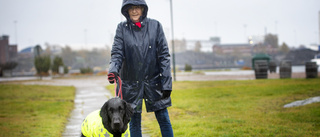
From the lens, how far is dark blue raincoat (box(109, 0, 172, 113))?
12.6 ft

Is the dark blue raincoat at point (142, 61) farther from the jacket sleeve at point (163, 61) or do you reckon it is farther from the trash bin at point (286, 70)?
the trash bin at point (286, 70)


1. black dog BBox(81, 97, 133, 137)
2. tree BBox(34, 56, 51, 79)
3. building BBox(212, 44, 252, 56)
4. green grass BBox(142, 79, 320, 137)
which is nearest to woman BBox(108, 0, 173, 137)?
black dog BBox(81, 97, 133, 137)

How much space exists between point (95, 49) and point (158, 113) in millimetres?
54634

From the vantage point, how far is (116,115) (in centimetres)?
334

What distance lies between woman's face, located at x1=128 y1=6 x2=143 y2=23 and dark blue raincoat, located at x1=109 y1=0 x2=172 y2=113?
0.05 metres

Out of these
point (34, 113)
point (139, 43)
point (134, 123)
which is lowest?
point (34, 113)

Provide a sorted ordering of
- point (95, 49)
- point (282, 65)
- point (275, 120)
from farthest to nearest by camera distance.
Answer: point (95, 49) → point (282, 65) → point (275, 120)

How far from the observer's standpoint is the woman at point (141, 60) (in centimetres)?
385

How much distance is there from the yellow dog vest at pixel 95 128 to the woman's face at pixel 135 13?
132 centimetres

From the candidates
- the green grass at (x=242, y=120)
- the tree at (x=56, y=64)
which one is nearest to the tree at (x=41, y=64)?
the tree at (x=56, y=64)

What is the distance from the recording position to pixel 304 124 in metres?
6.80

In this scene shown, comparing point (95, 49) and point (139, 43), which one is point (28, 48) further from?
point (139, 43)

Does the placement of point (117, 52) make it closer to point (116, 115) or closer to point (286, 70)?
point (116, 115)

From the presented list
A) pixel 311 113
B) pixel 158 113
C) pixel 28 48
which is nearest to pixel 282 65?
pixel 311 113
